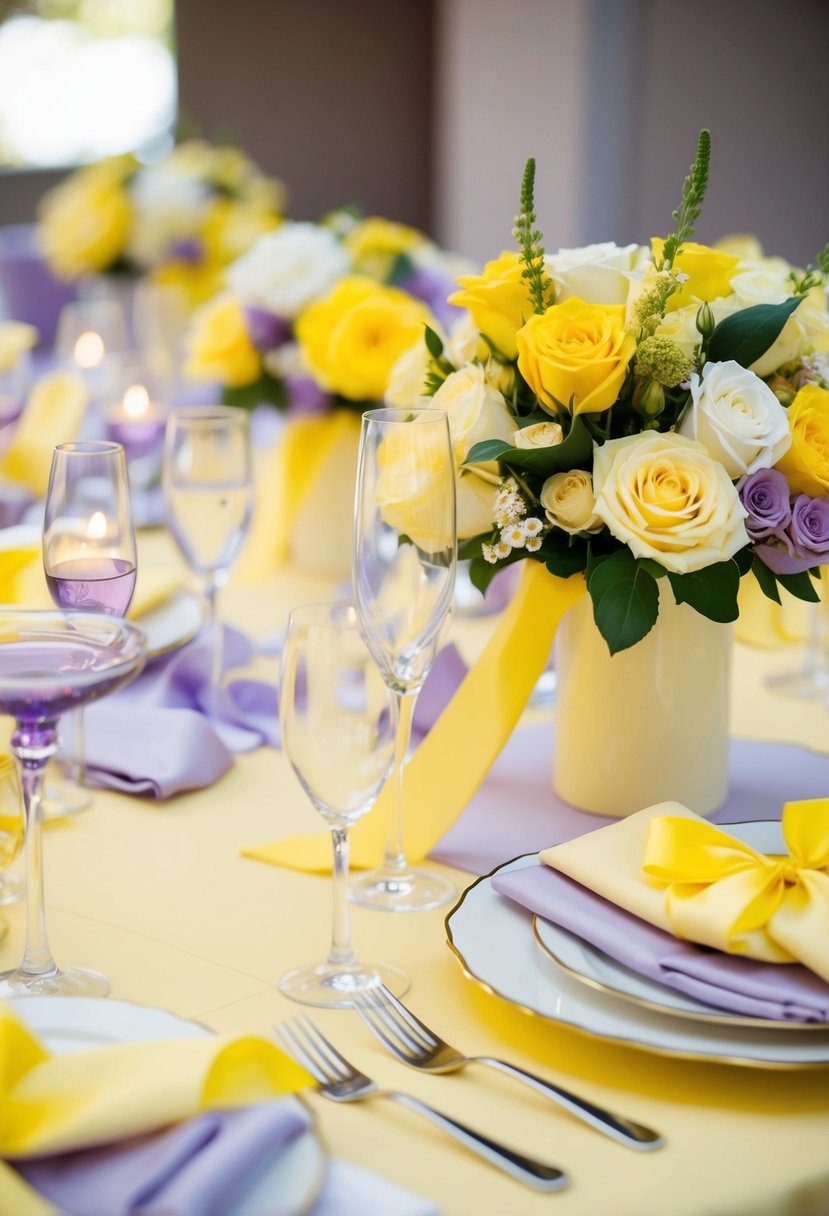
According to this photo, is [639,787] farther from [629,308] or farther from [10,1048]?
[10,1048]

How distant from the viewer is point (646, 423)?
117 centimetres

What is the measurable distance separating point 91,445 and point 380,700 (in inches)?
15.7

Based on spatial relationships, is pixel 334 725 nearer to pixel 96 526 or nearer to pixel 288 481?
pixel 96 526

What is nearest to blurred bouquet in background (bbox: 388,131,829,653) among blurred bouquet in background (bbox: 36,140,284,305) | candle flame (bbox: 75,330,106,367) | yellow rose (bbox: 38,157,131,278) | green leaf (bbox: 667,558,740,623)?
green leaf (bbox: 667,558,740,623)

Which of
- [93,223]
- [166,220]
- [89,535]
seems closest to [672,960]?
Result: [89,535]

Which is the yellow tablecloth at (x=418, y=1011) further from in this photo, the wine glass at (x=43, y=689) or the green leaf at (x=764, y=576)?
Answer: the green leaf at (x=764, y=576)

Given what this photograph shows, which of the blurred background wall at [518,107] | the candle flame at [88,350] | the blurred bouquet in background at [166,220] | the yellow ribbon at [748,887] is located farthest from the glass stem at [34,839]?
the blurred background wall at [518,107]

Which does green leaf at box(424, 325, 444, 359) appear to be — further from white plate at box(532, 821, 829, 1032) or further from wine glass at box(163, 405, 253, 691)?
white plate at box(532, 821, 829, 1032)

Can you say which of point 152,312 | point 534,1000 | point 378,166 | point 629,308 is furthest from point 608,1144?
point 378,166

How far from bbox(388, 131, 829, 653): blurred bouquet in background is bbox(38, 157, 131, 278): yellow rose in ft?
6.97

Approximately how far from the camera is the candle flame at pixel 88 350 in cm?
267

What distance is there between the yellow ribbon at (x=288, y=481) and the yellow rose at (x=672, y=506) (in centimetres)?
94

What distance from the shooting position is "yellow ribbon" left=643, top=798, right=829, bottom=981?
91 centimetres

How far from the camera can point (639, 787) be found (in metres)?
1.27
